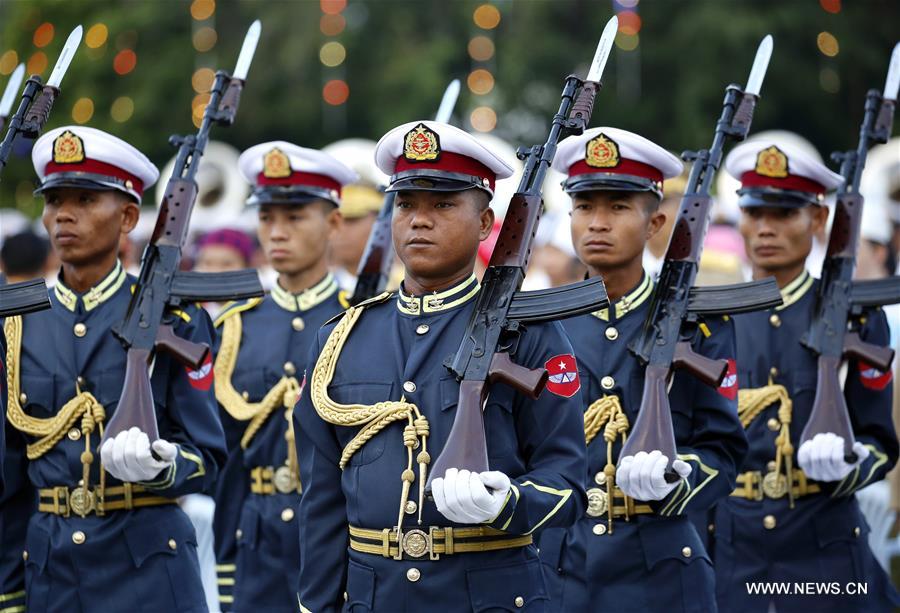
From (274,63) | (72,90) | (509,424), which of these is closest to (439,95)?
(274,63)

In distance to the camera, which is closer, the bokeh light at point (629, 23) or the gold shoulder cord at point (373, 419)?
the gold shoulder cord at point (373, 419)

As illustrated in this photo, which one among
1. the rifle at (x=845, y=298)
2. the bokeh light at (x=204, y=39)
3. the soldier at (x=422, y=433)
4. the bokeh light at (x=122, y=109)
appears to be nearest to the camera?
the soldier at (x=422, y=433)

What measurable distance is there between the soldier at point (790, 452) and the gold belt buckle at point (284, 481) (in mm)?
2032

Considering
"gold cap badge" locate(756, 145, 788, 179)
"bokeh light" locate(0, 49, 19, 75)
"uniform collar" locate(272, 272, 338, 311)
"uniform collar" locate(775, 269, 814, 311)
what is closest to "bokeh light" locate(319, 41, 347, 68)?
"bokeh light" locate(0, 49, 19, 75)

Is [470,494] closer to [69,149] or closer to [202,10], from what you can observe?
[69,149]

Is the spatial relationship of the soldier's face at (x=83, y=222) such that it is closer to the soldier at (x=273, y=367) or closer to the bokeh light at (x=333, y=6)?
the soldier at (x=273, y=367)

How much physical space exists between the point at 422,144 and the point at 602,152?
4.31 ft

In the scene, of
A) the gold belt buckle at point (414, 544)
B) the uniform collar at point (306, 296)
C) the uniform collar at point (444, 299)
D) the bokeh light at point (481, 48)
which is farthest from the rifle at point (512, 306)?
the bokeh light at point (481, 48)

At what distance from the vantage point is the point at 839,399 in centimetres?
662

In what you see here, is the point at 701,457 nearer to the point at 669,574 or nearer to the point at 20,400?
the point at 669,574

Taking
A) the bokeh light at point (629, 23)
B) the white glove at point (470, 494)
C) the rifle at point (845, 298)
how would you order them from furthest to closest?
the bokeh light at point (629, 23), the rifle at point (845, 298), the white glove at point (470, 494)

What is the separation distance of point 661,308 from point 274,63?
67.0 feet

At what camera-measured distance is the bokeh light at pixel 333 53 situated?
81.0 feet

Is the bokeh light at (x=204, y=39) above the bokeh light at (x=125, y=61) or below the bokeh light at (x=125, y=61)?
above
